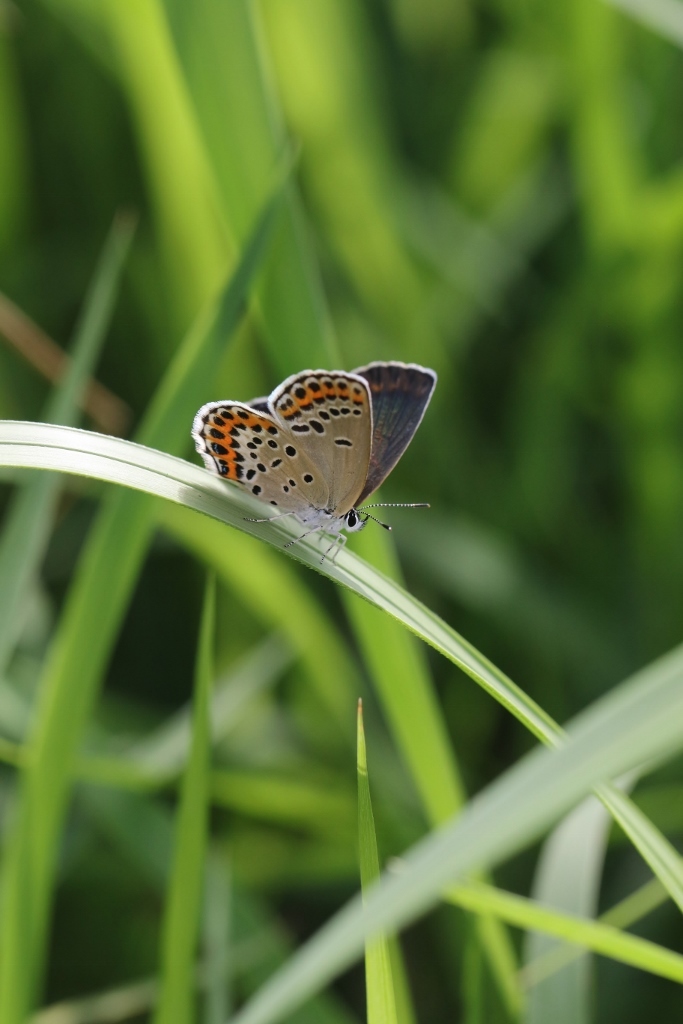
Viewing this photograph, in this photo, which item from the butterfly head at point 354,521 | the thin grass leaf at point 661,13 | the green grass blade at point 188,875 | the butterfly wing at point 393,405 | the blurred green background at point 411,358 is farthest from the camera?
the blurred green background at point 411,358

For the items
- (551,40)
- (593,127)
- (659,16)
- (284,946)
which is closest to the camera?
(284,946)

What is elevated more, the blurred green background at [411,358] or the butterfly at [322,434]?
the blurred green background at [411,358]

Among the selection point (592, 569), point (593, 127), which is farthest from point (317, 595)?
point (593, 127)

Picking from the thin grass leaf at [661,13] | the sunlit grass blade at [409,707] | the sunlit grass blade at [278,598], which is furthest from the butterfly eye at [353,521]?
the thin grass leaf at [661,13]

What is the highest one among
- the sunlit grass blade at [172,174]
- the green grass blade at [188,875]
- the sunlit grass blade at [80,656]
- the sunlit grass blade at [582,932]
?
the sunlit grass blade at [172,174]

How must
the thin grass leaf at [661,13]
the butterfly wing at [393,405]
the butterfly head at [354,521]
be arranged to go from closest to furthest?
the butterfly wing at [393,405]
the butterfly head at [354,521]
the thin grass leaf at [661,13]

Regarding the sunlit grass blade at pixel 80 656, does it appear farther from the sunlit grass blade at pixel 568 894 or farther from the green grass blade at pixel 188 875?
the sunlit grass blade at pixel 568 894

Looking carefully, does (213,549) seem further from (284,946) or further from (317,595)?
(284,946)
